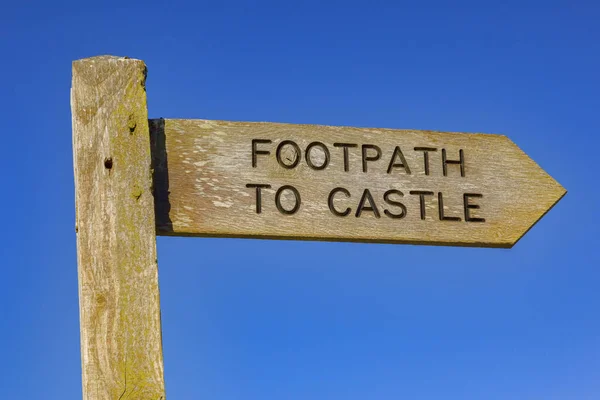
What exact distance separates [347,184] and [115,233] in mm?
748

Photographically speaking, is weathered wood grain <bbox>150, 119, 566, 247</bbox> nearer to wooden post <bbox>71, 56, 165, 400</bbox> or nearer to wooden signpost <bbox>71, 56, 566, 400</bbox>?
wooden signpost <bbox>71, 56, 566, 400</bbox>

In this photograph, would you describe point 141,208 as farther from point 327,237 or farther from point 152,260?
point 327,237

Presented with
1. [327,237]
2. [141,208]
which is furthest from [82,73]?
[327,237]

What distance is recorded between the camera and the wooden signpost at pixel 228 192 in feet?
7.52

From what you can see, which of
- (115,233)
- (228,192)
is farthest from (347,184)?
(115,233)

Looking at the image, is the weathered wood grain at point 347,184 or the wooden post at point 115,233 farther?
the weathered wood grain at point 347,184

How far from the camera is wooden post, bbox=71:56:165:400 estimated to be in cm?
225

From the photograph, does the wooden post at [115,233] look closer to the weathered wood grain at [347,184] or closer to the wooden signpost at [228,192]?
the wooden signpost at [228,192]

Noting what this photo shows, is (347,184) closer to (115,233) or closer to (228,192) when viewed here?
(228,192)

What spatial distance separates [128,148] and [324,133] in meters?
0.63

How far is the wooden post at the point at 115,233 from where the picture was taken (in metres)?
2.25

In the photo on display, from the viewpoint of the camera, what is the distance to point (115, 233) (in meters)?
2.36

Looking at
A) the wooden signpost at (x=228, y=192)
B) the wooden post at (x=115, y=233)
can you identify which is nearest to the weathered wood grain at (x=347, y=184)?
the wooden signpost at (x=228, y=192)

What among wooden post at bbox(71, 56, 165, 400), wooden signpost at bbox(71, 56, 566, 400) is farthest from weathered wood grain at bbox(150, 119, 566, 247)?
wooden post at bbox(71, 56, 165, 400)
